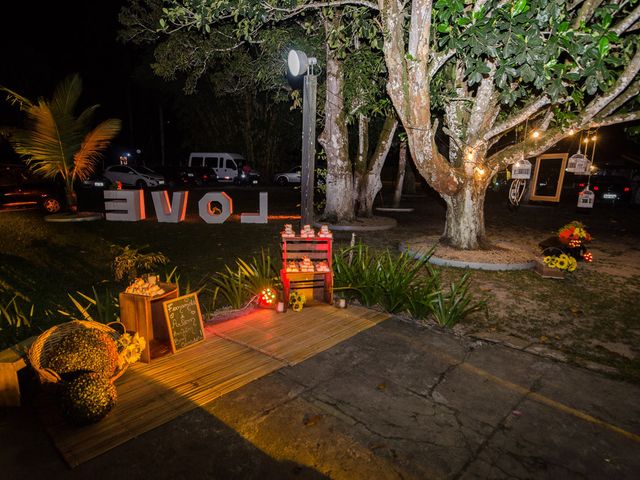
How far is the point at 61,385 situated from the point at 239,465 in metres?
1.51

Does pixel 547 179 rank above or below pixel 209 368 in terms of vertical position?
above

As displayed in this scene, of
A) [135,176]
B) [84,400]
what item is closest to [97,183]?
[135,176]

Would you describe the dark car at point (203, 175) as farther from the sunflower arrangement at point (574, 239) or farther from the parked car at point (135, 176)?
the sunflower arrangement at point (574, 239)

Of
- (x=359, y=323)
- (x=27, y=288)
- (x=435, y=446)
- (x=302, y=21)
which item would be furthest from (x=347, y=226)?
(x=435, y=446)

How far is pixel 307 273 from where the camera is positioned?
5273 millimetres

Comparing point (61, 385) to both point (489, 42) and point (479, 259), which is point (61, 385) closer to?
point (489, 42)

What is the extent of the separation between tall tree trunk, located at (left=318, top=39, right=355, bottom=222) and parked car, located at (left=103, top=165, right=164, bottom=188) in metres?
17.1

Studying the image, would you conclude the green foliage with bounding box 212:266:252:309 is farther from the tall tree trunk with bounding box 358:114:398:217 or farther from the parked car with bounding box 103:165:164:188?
the parked car with bounding box 103:165:164:188

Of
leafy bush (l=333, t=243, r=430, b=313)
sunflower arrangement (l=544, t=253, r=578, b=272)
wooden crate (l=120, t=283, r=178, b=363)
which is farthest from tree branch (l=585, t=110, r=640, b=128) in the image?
wooden crate (l=120, t=283, r=178, b=363)

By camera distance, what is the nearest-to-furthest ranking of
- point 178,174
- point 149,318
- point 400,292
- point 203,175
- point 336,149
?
point 149,318
point 400,292
point 336,149
point 178,174
point 203,175

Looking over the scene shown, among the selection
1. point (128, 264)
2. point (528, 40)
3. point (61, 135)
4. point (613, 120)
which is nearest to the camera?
point (528, 40)

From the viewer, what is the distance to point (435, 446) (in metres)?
2.81

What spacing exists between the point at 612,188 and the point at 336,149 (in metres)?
16.7

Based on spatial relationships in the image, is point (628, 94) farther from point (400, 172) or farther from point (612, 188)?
point (612, 188)
